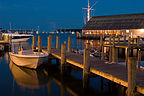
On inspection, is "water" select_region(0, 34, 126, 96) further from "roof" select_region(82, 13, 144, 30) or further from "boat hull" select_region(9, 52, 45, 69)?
"roof" select_region(82, 13, 144, 30)

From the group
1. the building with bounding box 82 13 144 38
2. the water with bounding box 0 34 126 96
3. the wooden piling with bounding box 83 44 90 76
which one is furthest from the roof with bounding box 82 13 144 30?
the wooden piling with bounding box 83 44 90 76

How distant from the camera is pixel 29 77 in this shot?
54.4 ft

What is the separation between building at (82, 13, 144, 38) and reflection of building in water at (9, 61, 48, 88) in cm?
3940

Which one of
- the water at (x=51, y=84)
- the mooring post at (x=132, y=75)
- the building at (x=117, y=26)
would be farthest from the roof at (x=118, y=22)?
the mooring post at (x=132, y=75)

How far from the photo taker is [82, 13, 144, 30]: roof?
2071 inches

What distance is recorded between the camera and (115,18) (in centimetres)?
6012

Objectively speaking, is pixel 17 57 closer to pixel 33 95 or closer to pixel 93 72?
pixel 33 95

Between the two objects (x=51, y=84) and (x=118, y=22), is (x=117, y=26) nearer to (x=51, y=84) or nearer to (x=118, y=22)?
(x=118, y=22)

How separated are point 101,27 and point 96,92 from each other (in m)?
48.2

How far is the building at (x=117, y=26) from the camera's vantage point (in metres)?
51.5

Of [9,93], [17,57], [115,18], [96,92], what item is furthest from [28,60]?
[115,18]

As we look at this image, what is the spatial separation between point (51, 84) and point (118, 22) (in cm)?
4724

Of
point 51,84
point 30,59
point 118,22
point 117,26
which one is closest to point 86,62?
point 51,84

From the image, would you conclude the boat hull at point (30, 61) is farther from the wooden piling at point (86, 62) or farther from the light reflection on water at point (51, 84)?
the wooden piling at point (86, 62)
